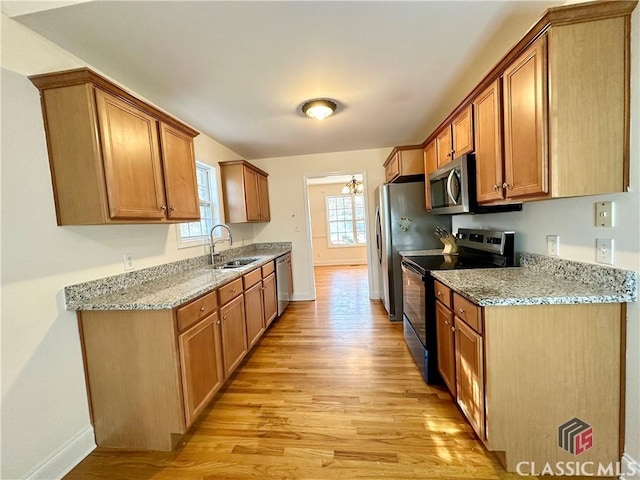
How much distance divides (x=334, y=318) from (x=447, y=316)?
2.09 metres

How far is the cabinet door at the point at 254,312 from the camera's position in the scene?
2.62m

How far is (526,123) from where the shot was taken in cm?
136

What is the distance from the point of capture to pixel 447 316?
1765 millimetres

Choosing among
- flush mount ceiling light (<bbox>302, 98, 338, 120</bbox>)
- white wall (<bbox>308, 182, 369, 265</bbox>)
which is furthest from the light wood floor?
white wall (<bbox>308, 182, 369, 265</bbox>)

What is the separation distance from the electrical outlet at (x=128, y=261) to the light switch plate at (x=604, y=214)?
2858 mm

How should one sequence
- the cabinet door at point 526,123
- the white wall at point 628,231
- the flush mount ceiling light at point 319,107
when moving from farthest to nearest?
the flush mount ceiling light at point 319,107 → the cabinet door at point 526,123 → the white wall at point 628,231

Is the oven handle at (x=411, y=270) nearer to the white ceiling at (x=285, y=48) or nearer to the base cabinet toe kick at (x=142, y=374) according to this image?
the white ceiling at (x=285, y=48)

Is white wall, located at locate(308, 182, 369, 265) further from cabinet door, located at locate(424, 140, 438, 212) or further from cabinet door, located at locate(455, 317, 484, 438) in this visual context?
cabinet door, located at locate(455, 317, 484, 438)

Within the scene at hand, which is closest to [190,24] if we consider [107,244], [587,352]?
[107,244]

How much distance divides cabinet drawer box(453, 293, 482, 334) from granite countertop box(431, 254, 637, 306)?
0.19 ft

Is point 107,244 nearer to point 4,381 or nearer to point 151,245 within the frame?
point 151,245

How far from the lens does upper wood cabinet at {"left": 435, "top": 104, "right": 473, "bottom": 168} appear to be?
1.93 metres

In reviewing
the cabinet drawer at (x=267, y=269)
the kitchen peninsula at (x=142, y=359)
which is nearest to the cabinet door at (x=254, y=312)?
the cabinet drawer at (x=267, y=269)

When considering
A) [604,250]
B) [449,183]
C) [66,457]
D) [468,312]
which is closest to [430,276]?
[468,312]
